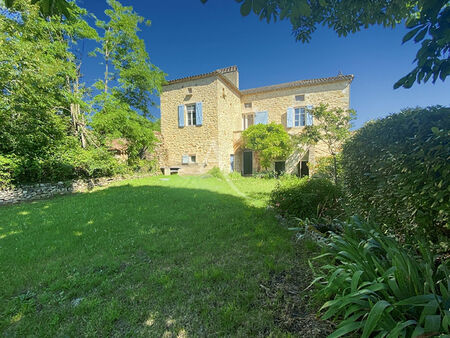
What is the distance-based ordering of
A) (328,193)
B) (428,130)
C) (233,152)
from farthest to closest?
1. (233,152)
2. (328,193)
3. (428,130)

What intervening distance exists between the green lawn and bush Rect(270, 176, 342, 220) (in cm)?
50

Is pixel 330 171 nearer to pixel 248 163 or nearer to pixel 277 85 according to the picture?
pixel 248 163

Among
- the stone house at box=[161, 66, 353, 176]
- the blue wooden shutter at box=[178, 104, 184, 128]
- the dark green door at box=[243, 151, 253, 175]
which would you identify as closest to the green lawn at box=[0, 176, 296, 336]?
Result: the stone house at box=[161, 66, 353, 176]

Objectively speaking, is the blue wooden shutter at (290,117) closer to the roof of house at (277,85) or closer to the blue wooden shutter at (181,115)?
A: the roof of house at (277,85)

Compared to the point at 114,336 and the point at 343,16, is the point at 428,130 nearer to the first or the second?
the point at 343,16

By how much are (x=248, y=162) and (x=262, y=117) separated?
3.83 m

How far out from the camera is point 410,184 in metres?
1.91

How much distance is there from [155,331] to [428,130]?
3142mm

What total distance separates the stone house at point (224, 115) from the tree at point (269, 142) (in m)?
1.28

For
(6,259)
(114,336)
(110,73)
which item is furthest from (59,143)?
(114,336)

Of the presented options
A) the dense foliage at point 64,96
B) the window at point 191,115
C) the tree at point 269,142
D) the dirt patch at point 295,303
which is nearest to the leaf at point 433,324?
the dirt patch at point 295,303

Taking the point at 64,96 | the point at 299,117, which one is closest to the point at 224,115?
the point at 299,117

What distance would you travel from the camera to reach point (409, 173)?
6.31ft

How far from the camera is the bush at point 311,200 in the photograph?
→ 3.83m
